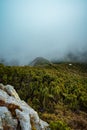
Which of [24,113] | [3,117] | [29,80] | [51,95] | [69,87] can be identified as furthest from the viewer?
[69,87]

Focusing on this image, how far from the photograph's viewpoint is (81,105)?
71.4 m

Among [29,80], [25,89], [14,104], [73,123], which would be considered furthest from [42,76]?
[14,104]

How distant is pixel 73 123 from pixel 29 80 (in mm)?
28525

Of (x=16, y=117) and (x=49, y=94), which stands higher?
(x=49, y=94)

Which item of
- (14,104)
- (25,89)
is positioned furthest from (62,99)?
(14,104)

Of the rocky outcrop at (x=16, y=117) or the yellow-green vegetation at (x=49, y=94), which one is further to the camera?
the yellow-green vegetation at (x=49, y=94)

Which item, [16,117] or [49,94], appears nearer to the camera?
[16,117]

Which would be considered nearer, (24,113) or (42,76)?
(24,113)

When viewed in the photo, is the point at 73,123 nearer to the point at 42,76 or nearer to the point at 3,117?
the point at 3,117

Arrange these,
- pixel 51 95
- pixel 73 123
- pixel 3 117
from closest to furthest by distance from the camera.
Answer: pixel 3 117
pixel 73 123
pixel 51 95

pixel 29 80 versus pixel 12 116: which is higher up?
pixel 29 80

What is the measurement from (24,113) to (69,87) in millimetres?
52767

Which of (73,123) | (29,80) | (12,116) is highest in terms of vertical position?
(29,80)

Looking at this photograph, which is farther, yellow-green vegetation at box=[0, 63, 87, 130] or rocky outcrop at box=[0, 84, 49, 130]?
yellow-green vegetation at box=[0, 63, 87, 130]
